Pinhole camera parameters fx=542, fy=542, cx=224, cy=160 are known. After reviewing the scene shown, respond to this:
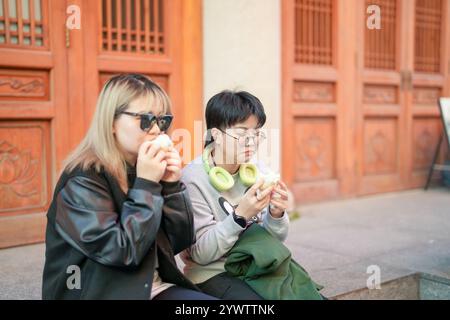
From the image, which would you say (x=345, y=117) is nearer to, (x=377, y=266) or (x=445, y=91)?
(x=445, y=91)

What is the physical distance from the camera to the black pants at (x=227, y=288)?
2.28 meters

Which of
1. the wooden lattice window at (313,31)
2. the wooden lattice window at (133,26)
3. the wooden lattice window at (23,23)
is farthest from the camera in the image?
the wooden lattice window at (313,31)

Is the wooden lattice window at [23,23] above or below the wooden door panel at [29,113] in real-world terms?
above

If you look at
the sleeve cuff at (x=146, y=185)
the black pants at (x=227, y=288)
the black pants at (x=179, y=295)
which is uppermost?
the sleeve cuff at (x=146, y=185)

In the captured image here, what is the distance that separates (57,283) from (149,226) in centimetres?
41

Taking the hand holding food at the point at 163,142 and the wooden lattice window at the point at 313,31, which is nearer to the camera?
the hand holding food at the point at 163,142

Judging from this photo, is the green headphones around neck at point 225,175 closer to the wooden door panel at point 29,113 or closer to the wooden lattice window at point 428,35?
the wooden door panel at point 29,113

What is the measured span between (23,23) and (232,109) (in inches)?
83.5

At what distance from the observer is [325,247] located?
4.12 metres

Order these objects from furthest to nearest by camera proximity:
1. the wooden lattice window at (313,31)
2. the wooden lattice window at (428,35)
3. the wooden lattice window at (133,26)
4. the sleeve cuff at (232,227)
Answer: the wooden lattice window at (428,35)
the wooden lattice window at (313,31)
the wooden lattice window at (133,26)
the sleeve cuff at (232,227)

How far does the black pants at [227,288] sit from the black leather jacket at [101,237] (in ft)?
1.53

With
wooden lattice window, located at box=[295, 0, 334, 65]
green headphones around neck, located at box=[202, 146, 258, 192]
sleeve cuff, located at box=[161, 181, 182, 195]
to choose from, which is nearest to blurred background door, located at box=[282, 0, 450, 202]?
wooden lattice window, located at box=[295, 0, 334, 65]

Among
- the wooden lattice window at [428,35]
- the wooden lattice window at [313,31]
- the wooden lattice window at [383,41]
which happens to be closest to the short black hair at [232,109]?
the wooden lattice window at [313,31]

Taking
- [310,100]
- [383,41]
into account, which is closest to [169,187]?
[310,100]
